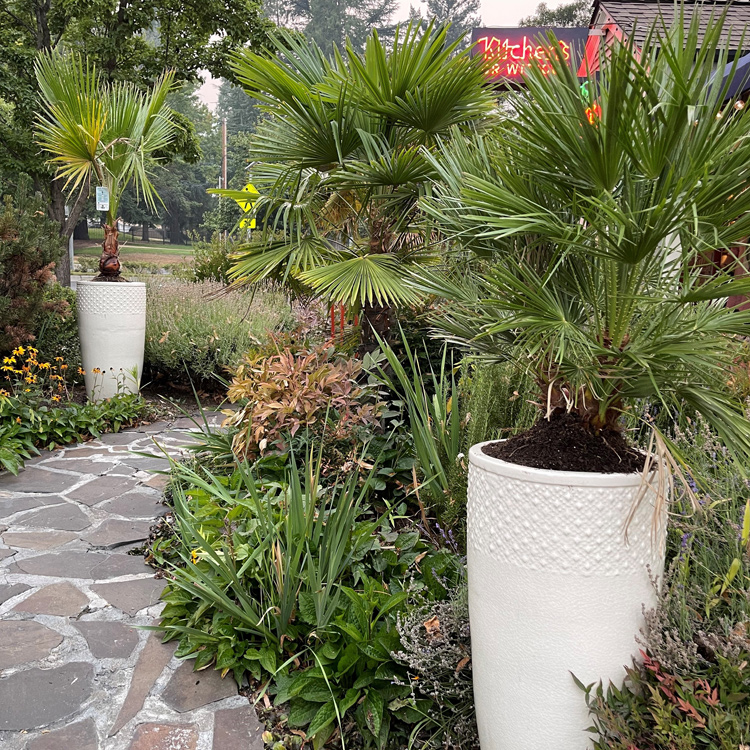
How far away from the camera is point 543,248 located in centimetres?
180

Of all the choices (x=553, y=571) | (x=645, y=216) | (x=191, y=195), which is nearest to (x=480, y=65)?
(x=645, y=216)

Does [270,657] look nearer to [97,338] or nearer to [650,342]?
[650,342]

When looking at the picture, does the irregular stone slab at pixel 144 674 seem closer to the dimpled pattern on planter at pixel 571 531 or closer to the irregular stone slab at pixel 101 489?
the dimpled pattern on planter at pixel 571 531

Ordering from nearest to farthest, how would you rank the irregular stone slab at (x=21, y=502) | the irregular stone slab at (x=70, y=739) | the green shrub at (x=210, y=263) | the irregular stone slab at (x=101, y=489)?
the irregular stone slab at (x=70, y=739)
the irregular stone slab at (x=21, y=502)
the irregular stone slab at (x=101, y=489)
the green shrub at (x=210, y=263)

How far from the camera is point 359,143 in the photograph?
3.35m

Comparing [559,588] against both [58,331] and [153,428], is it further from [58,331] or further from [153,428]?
[58,331]

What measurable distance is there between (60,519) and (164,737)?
79.0 inches

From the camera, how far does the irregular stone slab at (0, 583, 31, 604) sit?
2.66 m

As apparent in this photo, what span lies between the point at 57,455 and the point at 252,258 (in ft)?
7.72

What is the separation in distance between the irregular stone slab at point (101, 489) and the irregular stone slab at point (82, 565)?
2.35 ft

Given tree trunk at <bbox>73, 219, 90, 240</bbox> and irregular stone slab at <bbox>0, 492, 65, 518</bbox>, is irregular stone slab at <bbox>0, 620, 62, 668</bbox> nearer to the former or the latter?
irregular stone slab at <bbox>0, 492, 65, 518</bbox>

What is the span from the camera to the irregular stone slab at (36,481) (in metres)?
3.93

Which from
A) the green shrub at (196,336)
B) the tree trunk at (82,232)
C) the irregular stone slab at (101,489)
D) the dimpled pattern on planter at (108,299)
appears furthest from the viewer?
the tree trunk at (82,232)

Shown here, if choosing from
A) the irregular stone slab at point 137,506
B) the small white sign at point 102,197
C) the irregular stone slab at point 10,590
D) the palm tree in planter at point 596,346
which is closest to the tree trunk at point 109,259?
the small white sign at point 102,197
